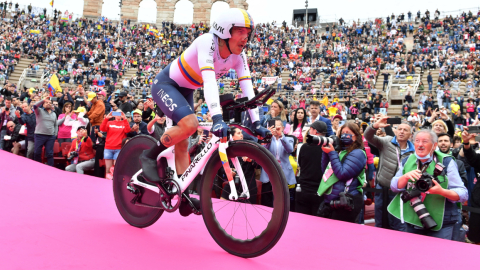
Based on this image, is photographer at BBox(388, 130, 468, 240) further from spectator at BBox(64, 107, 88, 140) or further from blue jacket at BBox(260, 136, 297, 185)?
spectator at BBox(64, 107, 88, 140)

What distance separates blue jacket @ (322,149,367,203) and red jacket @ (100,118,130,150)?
4868mm

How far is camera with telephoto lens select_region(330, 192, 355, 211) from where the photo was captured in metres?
4.68

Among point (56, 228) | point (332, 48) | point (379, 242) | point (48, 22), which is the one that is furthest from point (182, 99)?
point (48, 22)

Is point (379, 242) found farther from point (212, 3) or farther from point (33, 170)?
point (212, 3)

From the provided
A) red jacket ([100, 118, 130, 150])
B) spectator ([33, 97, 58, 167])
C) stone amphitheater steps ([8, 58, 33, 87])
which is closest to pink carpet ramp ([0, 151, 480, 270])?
red jacket ([100, 118, 130, 150])

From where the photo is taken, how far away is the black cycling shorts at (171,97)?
331 centimetres

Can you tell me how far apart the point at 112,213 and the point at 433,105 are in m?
20.8

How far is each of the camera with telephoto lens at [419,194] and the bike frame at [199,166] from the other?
1.87 meters

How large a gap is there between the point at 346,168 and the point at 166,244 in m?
2.53

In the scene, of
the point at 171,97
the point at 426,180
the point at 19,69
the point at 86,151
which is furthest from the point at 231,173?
the point at 19,69

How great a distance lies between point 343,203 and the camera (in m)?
4.67

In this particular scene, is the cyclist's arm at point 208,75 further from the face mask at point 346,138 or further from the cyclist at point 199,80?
the face mask at point 346,138

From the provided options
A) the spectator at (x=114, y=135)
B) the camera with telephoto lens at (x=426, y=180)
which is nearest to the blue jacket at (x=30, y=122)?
the spectator at (x=114, y=135)

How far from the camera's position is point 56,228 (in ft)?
10.7
